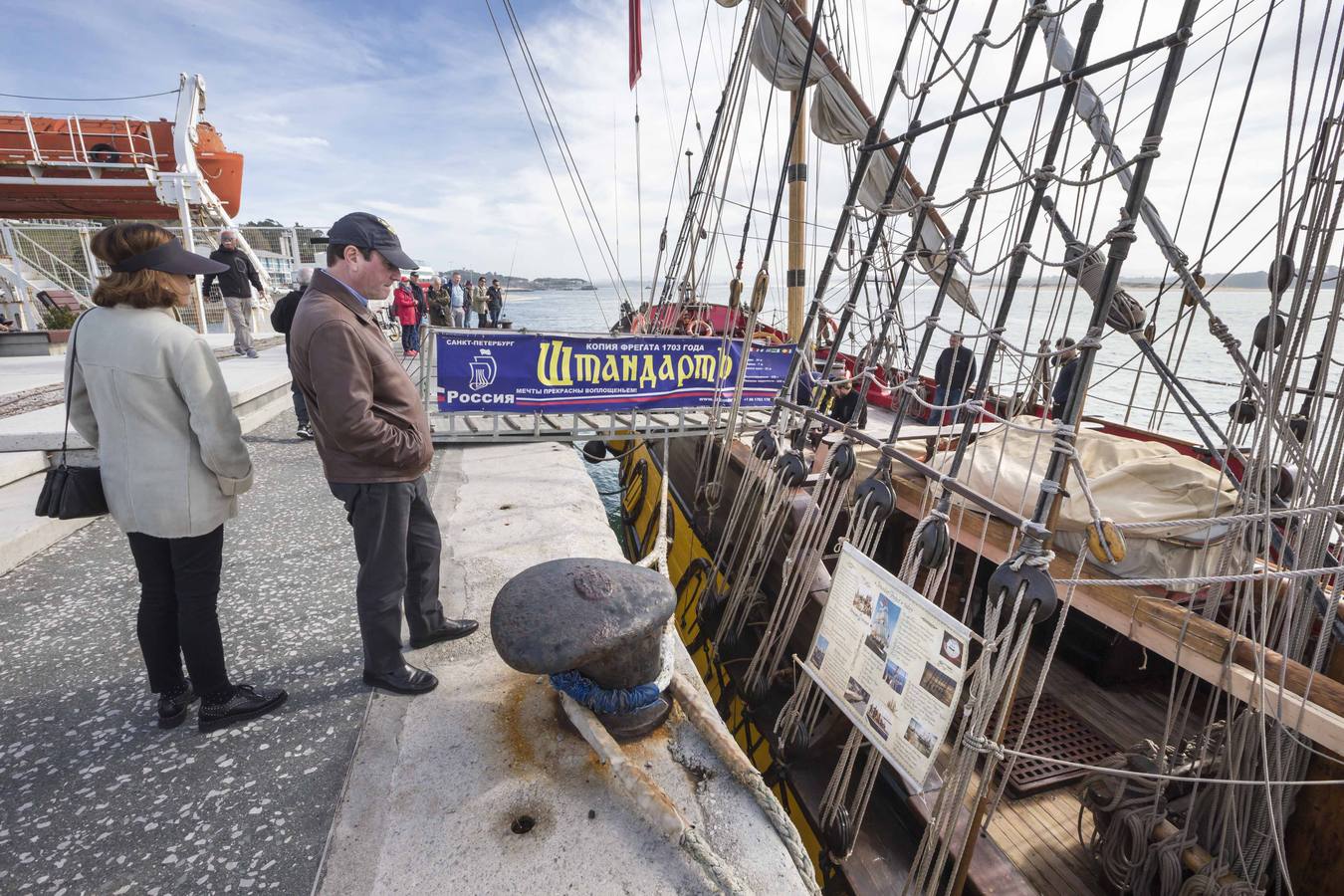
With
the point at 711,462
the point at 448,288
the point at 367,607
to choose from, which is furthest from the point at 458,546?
the point at 448,288

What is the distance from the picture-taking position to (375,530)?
2031 millimetres

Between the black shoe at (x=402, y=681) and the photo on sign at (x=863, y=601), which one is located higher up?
the photo on sign at (x=863, y=601)

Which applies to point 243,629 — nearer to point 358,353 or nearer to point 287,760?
point 287,760

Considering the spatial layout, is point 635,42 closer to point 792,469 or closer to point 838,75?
point 838,75

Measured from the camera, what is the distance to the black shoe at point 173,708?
200 centimetres

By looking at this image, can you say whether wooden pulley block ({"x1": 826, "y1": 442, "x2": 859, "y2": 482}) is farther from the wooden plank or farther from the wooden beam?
the wooden beam

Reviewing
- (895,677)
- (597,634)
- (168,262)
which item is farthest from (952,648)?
(168,262)

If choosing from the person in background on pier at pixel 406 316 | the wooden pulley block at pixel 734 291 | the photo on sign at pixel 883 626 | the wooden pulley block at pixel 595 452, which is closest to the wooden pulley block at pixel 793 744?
the photo on sign at pixel 883 626

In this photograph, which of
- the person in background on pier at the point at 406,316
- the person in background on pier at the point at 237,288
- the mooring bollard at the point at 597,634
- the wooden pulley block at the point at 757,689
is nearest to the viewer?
the mooring bollard at the point at 597,634

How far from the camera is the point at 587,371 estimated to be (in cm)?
551

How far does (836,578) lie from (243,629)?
8.07 feet

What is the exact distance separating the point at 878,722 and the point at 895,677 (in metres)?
0.17

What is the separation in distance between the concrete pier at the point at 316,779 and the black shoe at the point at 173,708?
0.16ft

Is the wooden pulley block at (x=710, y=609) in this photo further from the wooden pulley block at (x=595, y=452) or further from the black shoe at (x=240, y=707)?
the wooden pulley block at (x=595, y=452)
